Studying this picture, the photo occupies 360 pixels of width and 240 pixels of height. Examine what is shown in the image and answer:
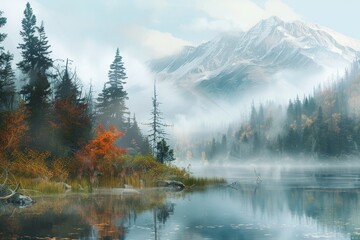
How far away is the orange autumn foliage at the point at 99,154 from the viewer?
54844mm

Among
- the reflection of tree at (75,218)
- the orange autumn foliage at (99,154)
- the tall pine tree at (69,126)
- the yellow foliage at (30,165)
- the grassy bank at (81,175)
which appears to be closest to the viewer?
the reflection of tree at (75,218)

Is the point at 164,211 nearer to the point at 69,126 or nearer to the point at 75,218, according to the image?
the point at 75,218

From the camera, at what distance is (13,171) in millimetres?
48156

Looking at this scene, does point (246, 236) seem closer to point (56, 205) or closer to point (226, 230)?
point (226, 230)

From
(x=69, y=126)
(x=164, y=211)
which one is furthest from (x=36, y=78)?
(x=164, y=211)

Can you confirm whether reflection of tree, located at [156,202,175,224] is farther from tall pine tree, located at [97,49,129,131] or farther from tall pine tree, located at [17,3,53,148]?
tall pine tree, located at [97,49,129,131]

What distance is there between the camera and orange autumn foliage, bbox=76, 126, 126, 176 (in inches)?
2159

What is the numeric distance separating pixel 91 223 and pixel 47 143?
28764mm

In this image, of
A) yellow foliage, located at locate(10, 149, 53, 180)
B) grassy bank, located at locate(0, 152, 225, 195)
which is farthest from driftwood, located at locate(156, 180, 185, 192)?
yellow foliage, located at locate(10, 149, 53, 180)

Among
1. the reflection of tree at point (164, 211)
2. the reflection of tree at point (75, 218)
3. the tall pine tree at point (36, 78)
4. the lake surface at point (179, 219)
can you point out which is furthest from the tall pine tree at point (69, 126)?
the reflection of tree at point (164, 211)

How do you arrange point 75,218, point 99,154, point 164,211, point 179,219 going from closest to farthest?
1. point 75,218
2. point 179,219
3. point 164,211
4. point 99,154

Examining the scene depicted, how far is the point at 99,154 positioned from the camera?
56.8m

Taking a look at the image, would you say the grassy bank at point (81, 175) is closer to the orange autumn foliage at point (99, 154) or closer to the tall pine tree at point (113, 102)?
the orange autumn foliage at point (99, 154)

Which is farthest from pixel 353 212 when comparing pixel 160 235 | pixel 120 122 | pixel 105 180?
pixel 120 122
